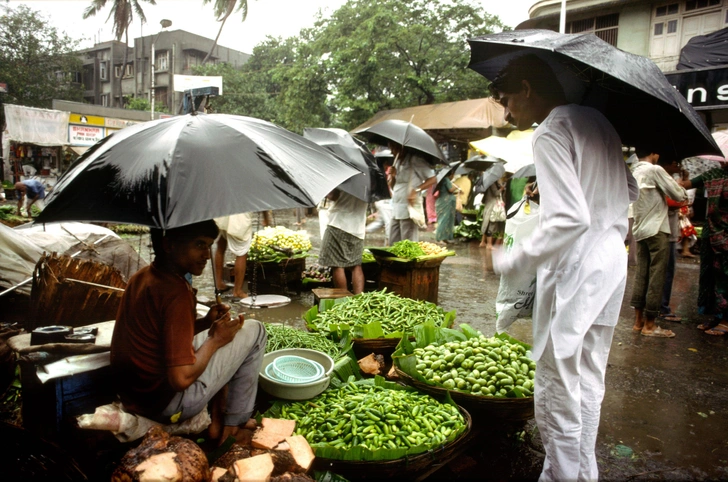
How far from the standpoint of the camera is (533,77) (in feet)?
8.04

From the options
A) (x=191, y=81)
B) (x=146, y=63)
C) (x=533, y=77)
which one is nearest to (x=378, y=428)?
(x=533, y=77)

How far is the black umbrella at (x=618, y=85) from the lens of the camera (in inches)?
82.4

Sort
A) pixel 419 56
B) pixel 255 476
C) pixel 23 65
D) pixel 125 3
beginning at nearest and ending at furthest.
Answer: pixel 255 476
pixel 419 56
pixel 23 65
pixel 125 3

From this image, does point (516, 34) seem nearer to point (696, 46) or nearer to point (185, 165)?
point (185, 165)

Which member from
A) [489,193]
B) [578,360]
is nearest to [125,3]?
[489,193]

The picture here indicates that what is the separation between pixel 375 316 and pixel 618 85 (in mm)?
2842

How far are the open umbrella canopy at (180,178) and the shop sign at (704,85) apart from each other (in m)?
9.15

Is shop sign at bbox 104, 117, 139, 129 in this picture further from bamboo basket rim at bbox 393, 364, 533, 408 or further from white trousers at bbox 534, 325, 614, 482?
white trousers at bbox 534, 325, 614, 482

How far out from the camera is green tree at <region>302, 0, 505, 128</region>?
2002 cm

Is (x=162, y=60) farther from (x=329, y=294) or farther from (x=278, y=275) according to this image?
(x=329, y=294)

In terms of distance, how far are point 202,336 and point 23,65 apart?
33.2 m

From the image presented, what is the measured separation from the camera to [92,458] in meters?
2.36

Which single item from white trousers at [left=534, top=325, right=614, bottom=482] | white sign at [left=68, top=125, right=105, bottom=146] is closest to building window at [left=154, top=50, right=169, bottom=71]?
white sign at [left=68, top=125, right=105, bottom=146]

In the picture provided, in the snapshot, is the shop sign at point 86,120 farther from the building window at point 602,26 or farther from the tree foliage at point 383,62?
the building window at point 602,26
